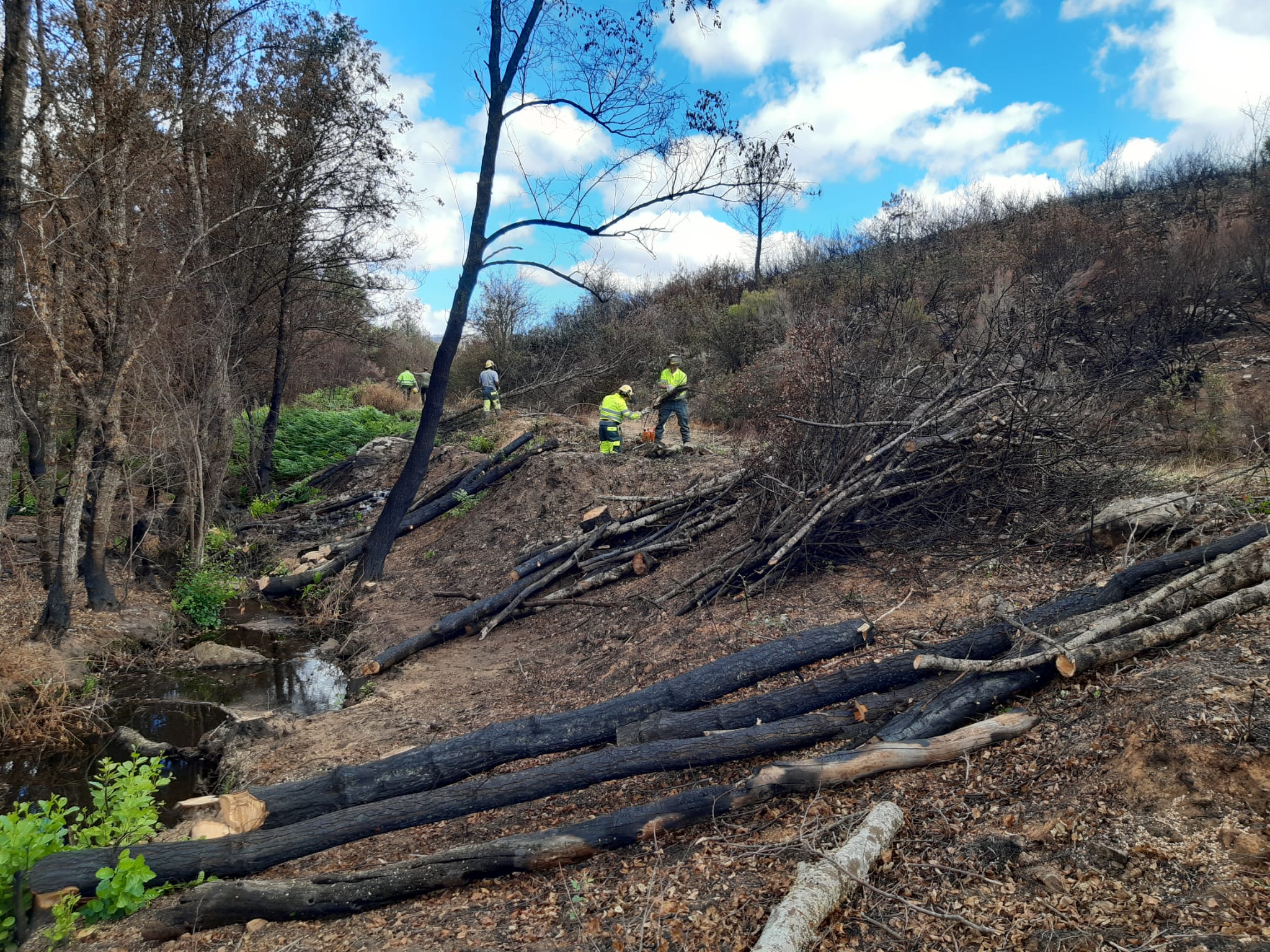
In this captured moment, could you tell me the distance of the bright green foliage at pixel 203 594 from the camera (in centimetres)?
1045

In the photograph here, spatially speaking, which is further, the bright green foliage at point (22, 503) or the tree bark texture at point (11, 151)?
the bright green foliage at point (22, 503)

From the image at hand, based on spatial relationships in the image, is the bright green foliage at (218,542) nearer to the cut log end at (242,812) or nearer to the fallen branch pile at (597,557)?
the fallen branch pile at (597,557)

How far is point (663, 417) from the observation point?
1519 centimetres

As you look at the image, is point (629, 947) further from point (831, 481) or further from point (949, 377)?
point (949, 377)

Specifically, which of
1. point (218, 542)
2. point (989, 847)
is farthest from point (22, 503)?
point (989, 847)

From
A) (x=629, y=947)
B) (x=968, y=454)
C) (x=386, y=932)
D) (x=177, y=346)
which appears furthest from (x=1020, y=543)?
(x=177, y=346)

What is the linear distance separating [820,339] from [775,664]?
4.41 metres

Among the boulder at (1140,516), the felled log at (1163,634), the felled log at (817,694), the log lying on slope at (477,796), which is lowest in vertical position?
the log lying on slope at (477,796)

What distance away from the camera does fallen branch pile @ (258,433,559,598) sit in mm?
11781

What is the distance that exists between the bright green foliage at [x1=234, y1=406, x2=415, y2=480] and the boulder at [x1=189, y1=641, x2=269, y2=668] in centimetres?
999

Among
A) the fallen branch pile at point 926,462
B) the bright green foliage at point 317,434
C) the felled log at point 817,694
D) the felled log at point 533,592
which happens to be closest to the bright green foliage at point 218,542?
the bright green foliage at point 317,434

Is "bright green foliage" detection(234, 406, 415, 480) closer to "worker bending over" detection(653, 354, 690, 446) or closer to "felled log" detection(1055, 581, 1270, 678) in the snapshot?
"worker bending over" detection(653, 354, 690, 446)

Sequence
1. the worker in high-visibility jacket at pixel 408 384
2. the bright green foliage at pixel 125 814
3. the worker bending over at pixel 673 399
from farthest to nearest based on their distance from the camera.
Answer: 1. the worker in high-visibility jacket at pixel 408 384
2. the worker bending over at pixel 673 399
3. the bright green foliage at pixel 125 814

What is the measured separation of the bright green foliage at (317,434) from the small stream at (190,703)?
8781mm
